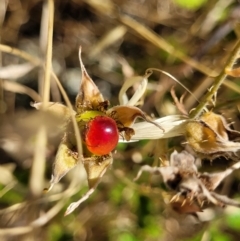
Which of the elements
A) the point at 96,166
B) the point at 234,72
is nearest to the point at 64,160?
the point at 96,166

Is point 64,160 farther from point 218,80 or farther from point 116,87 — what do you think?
point 116,87

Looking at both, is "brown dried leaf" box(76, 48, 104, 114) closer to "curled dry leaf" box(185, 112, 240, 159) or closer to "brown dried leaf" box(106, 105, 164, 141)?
"brown dried leaf" box(106, 105, 164, 141)

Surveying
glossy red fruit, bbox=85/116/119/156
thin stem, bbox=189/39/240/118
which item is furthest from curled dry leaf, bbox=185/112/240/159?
glossy red fruit, bbox=85/116/119/156

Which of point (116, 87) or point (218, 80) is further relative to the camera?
point (116, 87)

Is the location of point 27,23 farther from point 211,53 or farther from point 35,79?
point 211,53

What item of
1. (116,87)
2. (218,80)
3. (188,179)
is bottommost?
(116,87)

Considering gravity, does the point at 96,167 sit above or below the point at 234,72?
below

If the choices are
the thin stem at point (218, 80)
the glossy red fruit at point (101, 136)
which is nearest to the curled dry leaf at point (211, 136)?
the thin stem at point (218, 80)
